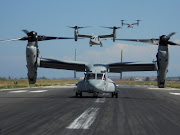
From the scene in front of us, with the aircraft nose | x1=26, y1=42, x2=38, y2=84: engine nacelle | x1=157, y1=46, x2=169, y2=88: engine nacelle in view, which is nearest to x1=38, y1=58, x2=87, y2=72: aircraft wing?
x1=26, y1=42, x2=38, y2=84: engine nacelle

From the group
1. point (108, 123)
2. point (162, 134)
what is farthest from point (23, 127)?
point (162, 134)

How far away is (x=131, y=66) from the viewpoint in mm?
31422

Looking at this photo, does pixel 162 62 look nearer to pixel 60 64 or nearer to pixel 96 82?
pixel 96 82

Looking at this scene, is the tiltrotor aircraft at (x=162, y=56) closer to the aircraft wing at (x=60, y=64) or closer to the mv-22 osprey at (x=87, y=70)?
the mv-22 osprey at (x=87, y=70)

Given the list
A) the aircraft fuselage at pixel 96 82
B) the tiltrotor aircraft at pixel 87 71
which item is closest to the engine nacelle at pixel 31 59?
the tiltrotor aircraft at pixel 87 71

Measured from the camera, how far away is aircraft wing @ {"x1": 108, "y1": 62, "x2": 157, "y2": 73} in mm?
29844

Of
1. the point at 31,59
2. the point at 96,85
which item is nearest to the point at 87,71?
the point at 96,85

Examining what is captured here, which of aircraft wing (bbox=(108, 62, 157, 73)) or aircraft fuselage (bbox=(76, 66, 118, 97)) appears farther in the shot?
aircraft wing (bbox=(108, 62, 157, 73))

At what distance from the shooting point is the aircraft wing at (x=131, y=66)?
29844 millimetres

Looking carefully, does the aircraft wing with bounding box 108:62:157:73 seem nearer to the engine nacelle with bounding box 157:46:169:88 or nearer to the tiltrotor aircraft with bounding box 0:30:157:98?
the tiltrotor aircraft with bounding box 0:30:157:98

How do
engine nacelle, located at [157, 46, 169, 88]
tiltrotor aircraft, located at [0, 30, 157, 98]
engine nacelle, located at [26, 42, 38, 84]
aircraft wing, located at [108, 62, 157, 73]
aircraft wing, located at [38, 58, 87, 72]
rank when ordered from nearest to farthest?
tiltrotor aircraft, located at [0, 30, 157, 98] < engine nacelle, located at [26, 42, 38, 84] < engine nacelle, located at [157, 46, 169, 88] < aircraft wing, located at [38, 58, 87, 72] < aircraft wing, located at [108, 62, 157, 73]

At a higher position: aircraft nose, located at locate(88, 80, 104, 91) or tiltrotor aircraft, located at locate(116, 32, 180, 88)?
tiltrotor aircraft, located at locate(116, 32, 180, 88)

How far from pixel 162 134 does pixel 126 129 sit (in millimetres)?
1319

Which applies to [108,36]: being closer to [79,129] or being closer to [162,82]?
[162,82]
